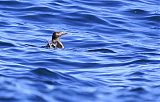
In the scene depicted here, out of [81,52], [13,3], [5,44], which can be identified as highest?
[13,3]

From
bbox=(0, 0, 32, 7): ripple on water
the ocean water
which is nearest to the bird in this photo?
the ocean water

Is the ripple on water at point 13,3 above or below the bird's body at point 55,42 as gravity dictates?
above

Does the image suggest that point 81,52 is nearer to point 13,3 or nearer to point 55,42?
point 55,42

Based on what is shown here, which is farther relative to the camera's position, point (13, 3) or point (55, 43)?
point (13, 3)

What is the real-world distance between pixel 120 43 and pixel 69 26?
2539mm

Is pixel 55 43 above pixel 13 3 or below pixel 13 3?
below

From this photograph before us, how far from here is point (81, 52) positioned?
19500 mm

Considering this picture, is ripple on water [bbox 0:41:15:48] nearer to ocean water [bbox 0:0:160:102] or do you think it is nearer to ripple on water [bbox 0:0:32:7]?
ocean water [bbox 0:0:160:102]

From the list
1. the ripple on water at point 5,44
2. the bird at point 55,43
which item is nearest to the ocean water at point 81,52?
the ripple on water at point 5,44

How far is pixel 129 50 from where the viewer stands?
2005cm

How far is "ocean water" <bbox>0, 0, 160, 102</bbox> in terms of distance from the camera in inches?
571

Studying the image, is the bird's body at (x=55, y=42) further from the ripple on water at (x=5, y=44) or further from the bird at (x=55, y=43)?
the ripple on water at (x=5, y=44)

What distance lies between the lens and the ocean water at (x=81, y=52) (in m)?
14.5

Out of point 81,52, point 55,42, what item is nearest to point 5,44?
point 55,42
